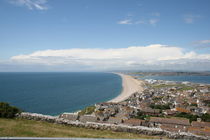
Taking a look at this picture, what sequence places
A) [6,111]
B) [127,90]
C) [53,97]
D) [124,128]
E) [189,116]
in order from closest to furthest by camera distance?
1. [124,128]
2. [6,111]
3. [189,116]
4. [53,97]
5. [127,90]

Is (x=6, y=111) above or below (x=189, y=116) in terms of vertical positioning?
above

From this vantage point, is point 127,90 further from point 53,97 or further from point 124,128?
point 124,128

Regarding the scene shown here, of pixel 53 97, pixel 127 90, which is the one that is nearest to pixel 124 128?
pixel 53 97

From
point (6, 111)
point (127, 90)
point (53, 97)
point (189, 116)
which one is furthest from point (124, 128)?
point (127, 90)

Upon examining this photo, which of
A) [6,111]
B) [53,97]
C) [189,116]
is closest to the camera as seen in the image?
[6,111]

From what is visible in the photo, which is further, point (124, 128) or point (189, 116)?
point (189, 116)

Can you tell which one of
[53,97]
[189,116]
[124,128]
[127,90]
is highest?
[124,128]

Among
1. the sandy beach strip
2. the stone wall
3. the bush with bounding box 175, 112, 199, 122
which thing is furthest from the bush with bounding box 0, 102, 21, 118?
the sandy beach strip

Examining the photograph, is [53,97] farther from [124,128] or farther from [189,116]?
[124,128]

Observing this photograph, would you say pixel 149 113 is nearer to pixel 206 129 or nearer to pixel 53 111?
pixel 206 129

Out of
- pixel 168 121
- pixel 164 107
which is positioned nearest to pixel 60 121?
pixel 168 121

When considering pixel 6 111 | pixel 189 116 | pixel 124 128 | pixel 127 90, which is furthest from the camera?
pixel 127 90

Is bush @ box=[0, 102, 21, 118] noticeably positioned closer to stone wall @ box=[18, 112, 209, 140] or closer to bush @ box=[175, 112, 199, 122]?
stone wall @ box=[18, 112, 209, 140]
